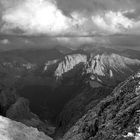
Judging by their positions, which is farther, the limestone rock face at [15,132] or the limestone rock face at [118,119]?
the limestone rock face at [15,132]

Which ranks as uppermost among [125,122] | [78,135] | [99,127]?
[125,122]

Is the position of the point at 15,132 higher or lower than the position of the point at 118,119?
lower

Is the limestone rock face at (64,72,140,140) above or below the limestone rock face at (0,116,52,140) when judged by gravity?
above

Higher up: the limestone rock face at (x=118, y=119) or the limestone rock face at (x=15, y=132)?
the limestone rock face at (x=118, y=119)

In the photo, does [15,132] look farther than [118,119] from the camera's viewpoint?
Yes

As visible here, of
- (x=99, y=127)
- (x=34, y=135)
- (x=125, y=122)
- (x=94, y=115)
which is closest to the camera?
(x=125, y=122)

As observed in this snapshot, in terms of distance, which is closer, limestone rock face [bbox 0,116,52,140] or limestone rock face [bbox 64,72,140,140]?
limestone rock face [bbox 64,72,140,140]

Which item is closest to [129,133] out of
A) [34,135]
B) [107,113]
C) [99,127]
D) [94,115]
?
[99,127]

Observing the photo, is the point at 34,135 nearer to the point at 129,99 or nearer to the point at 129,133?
the point at 129,99
